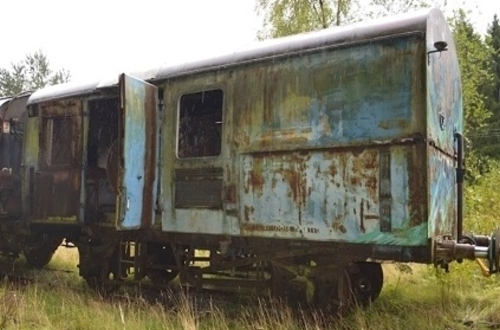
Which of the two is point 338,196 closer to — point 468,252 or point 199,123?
point 468,252

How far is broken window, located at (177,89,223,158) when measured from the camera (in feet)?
19.5

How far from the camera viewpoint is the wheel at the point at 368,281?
19.5 feet

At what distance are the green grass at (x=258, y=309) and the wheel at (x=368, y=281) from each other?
0.12 m

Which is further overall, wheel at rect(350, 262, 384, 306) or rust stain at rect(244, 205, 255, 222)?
wheel at rect(350, 262, 384, 306)

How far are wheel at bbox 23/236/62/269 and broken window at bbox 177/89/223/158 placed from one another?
9.70 ft

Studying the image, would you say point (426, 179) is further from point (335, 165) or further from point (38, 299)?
point (38, 299)

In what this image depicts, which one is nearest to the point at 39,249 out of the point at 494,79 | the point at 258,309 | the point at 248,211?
the point at 258,309

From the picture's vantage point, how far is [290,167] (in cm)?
493

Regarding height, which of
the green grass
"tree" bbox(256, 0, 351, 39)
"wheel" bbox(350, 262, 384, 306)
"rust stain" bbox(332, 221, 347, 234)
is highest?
"tree" bbox(256, 0, 351, 39)

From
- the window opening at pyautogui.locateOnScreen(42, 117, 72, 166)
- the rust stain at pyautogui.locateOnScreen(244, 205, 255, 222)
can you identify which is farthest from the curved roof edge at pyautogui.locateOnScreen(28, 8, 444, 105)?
the rust stain at pyautogui.locateOnScreen(244, 205, 255, 222)

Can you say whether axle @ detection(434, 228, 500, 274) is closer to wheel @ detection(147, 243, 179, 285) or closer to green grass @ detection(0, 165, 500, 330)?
green grass @ detection(0, 165, 500, 330)

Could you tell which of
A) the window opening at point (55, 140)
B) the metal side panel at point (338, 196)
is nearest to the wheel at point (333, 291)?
the metal side panel at point (338, 196)

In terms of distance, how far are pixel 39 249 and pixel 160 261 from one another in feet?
9.95

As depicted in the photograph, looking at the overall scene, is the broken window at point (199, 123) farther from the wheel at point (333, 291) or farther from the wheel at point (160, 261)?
the wheel at point (333, 291)
